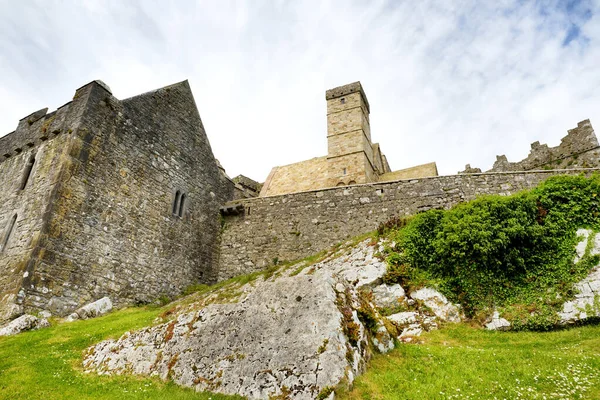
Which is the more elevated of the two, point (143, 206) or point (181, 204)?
point (181, 204)

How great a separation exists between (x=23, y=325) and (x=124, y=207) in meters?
5.88

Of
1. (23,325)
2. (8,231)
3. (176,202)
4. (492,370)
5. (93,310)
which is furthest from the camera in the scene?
(176,202)

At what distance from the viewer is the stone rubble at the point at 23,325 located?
11406 mm

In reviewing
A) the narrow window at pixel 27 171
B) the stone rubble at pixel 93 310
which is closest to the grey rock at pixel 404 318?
the stone rubble at pixel 93 310

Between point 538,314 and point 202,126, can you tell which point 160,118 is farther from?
point 538,314

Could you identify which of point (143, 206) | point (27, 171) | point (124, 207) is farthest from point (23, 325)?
point (27, 171)

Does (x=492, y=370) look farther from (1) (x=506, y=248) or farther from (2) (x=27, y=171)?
(2) (x=27, y=171)

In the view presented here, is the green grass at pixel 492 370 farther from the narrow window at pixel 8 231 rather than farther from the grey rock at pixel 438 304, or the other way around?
the narrow window at pixel 8 231

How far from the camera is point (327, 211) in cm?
1869

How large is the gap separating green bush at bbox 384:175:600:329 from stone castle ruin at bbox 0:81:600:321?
466cm

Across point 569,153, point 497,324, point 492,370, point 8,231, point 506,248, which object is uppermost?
point 569,153

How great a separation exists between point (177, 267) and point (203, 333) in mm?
9989

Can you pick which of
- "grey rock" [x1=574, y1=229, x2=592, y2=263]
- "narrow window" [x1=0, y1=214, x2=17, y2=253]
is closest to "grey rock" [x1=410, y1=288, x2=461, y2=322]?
"grey rock" [x1=574, y1=229, x2=592, y2=263]

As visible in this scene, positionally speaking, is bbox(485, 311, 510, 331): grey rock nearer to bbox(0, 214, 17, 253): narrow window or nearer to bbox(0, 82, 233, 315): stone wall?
bbox(0, 82, 233, 315): stone wall
